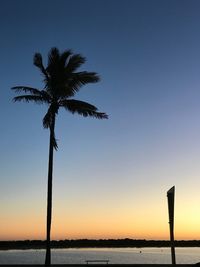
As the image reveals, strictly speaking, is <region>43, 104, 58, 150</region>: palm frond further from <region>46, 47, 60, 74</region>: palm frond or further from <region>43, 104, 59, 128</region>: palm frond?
<region>46, 47, 60, 74</region>: palm frond

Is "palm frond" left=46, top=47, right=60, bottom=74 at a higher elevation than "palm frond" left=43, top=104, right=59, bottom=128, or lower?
higher

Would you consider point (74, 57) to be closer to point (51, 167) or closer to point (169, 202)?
point (51, 167)

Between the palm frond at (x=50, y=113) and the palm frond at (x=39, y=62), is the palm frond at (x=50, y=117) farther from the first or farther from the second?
the palm frond at (x=39, y=62)

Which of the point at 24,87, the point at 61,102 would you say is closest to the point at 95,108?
the point at 61,102

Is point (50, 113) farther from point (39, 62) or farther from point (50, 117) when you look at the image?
point (39, 62)

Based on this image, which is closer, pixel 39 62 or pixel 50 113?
pixel 50 113

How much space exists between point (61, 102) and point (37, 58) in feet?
9.22

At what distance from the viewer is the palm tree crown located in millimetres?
26891

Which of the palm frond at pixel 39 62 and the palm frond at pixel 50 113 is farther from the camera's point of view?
the palm frond at pixel 39 62

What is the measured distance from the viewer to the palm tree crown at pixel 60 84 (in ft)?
88.2

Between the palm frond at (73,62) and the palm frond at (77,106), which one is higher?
the palm frond at (73,62)

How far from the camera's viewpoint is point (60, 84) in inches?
1053

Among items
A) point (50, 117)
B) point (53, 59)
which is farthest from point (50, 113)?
point (53, 59)

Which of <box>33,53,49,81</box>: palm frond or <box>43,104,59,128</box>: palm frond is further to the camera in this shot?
<box>33,53,49,81</box>: palm frond
